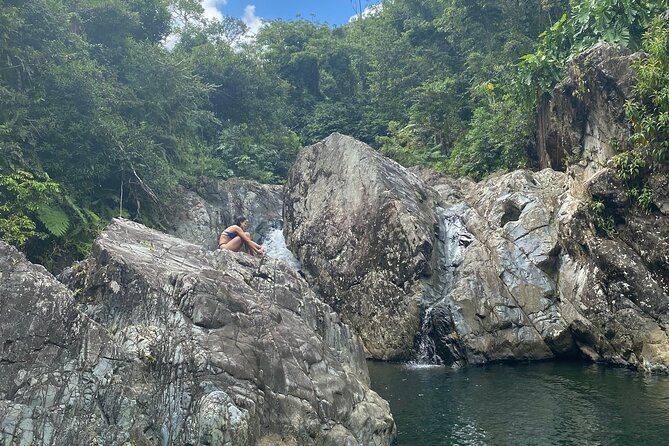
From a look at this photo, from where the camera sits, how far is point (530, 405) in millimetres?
13008

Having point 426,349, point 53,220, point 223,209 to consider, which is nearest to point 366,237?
point 426,349

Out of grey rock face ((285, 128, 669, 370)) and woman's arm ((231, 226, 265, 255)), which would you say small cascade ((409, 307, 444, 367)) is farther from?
woman's arm ((231, 226, 265, 255))

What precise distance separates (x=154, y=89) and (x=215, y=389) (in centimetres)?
2278

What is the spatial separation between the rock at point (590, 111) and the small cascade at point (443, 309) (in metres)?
4.91

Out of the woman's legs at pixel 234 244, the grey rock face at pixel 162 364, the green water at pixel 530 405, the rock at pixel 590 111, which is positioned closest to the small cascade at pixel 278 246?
the green water at pixel 530 405

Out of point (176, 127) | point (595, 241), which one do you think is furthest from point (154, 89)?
point (595, 241)

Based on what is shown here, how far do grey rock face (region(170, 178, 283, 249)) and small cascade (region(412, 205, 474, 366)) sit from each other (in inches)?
402

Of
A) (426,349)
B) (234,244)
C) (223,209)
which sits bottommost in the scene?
(426,349)

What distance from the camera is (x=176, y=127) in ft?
96.5

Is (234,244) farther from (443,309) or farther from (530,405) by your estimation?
(443,309)

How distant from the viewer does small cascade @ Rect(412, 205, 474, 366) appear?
19219mm

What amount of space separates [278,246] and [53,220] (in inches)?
427

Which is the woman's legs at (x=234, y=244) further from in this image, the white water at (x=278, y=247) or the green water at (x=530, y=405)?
the white water at (x=278, y=247)

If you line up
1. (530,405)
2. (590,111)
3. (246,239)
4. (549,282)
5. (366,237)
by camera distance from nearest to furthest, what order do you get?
1. (530,405)
2. (246,239)
3. (549,282)
4. (590,111)
5. (366,237)
